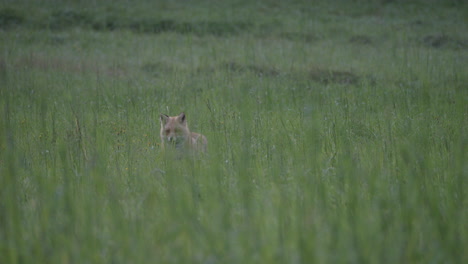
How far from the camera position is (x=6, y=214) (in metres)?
2.57

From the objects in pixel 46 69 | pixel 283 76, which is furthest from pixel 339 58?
pixel 46 69

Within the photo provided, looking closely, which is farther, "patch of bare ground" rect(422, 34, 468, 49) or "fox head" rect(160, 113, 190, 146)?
"patch of bare ground" rect(422, 34, 468, 49)

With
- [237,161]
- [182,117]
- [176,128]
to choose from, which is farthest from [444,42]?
[237,161]

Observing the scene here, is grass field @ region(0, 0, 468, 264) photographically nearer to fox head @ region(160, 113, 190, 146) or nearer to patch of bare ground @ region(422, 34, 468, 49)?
patch of bare ground @ region(422, 34, 468, 49)

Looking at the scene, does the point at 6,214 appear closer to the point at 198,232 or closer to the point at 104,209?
the point at 104,209

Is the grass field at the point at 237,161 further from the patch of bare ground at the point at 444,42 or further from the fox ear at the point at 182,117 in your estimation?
the fox ear at the point at 182,117

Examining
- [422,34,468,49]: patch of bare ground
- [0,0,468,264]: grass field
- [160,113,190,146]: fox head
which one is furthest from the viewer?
[422,34,468,49]: patch of bare ground

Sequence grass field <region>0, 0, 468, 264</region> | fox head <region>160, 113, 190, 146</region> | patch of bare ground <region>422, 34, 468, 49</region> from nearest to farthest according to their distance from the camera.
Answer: grass field <region>0, 0, 468, 264</region> < fox head <region>160, 113, 190, 146</region> < patch of bare ground <region>422, 34, 468, 49</region>

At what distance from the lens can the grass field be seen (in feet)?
7.22

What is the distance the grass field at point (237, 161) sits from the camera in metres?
2.20

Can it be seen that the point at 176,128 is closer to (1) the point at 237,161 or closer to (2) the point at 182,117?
(2) the point at 182,117

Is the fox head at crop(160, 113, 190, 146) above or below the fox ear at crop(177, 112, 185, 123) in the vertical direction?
below

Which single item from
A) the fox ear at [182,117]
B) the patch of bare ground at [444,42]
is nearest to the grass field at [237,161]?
the patch of bare ground at [444,42]

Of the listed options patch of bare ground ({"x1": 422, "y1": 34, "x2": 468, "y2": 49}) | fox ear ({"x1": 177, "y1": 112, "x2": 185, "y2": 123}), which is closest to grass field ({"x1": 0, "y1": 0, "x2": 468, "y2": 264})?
patch of bare ground ({"x1": 422, "y1": 34, "x2": 468, "y2": 49})
